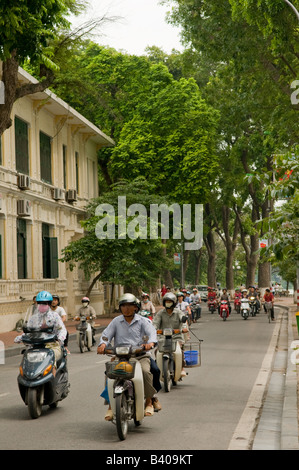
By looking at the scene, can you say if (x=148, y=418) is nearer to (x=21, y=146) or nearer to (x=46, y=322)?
(x=46, y=322)

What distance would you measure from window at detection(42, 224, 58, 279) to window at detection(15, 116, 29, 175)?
365 cm

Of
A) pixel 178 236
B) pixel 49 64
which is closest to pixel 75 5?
pixel 49 64

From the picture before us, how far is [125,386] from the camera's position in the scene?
830cm

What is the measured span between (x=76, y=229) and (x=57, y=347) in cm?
2618

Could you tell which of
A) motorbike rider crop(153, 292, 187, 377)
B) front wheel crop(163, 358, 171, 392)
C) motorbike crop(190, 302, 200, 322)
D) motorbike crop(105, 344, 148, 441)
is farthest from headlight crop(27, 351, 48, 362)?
motorbike crop(190, 302, 200, 322)

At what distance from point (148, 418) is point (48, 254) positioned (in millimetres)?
23304

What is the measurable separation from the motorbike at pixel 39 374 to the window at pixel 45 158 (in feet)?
73.7

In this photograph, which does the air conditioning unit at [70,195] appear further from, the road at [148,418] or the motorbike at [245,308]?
the road at [148,418]

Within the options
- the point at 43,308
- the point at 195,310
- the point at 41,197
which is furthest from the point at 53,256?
the point at 43,308

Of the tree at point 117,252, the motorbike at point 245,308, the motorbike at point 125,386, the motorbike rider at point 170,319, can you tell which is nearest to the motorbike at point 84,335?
the motorbike rider at point 170,319

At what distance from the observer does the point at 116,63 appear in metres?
42.6

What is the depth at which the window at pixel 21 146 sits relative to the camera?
28.7 meters

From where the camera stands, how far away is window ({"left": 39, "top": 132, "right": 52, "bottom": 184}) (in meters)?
32.2
